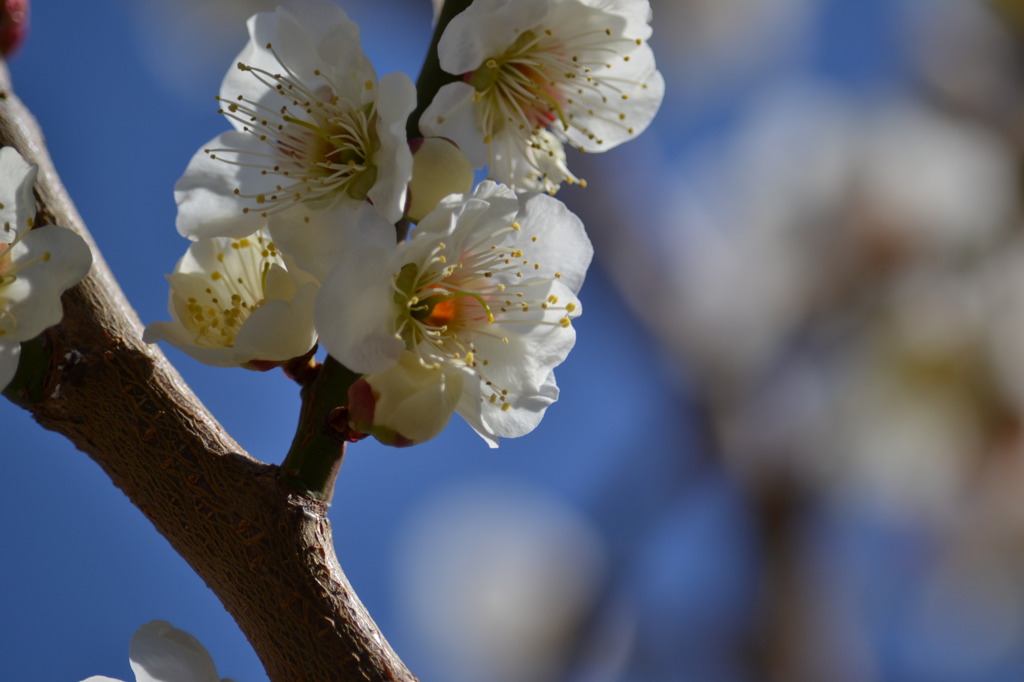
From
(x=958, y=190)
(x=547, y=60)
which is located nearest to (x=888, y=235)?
(x=958, y=190)

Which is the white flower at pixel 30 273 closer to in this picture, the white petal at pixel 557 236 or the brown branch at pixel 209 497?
the brown branch at pixel 209 497

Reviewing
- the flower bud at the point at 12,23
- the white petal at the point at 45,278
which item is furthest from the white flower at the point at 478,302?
the flower bud at the point at 12,23

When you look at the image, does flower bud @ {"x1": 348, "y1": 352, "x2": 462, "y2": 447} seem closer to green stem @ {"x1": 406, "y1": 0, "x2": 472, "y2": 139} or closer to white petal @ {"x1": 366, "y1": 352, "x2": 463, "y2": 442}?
white petal @ {"x1": 366, "y1": 352, "x2": 463, "y2": 442}

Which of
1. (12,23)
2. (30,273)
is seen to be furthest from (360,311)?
(12,23)

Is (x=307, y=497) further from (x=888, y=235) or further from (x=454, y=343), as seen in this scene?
(x=888, y=235)

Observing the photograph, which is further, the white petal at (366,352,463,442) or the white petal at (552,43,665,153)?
the white petal at (552,43,665,153)

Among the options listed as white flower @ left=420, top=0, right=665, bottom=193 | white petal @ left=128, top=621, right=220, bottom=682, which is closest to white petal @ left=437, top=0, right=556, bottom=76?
white flower @ left=420, top=0, right=665, bottom=193

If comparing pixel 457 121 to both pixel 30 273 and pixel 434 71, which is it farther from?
pixel 30 273
